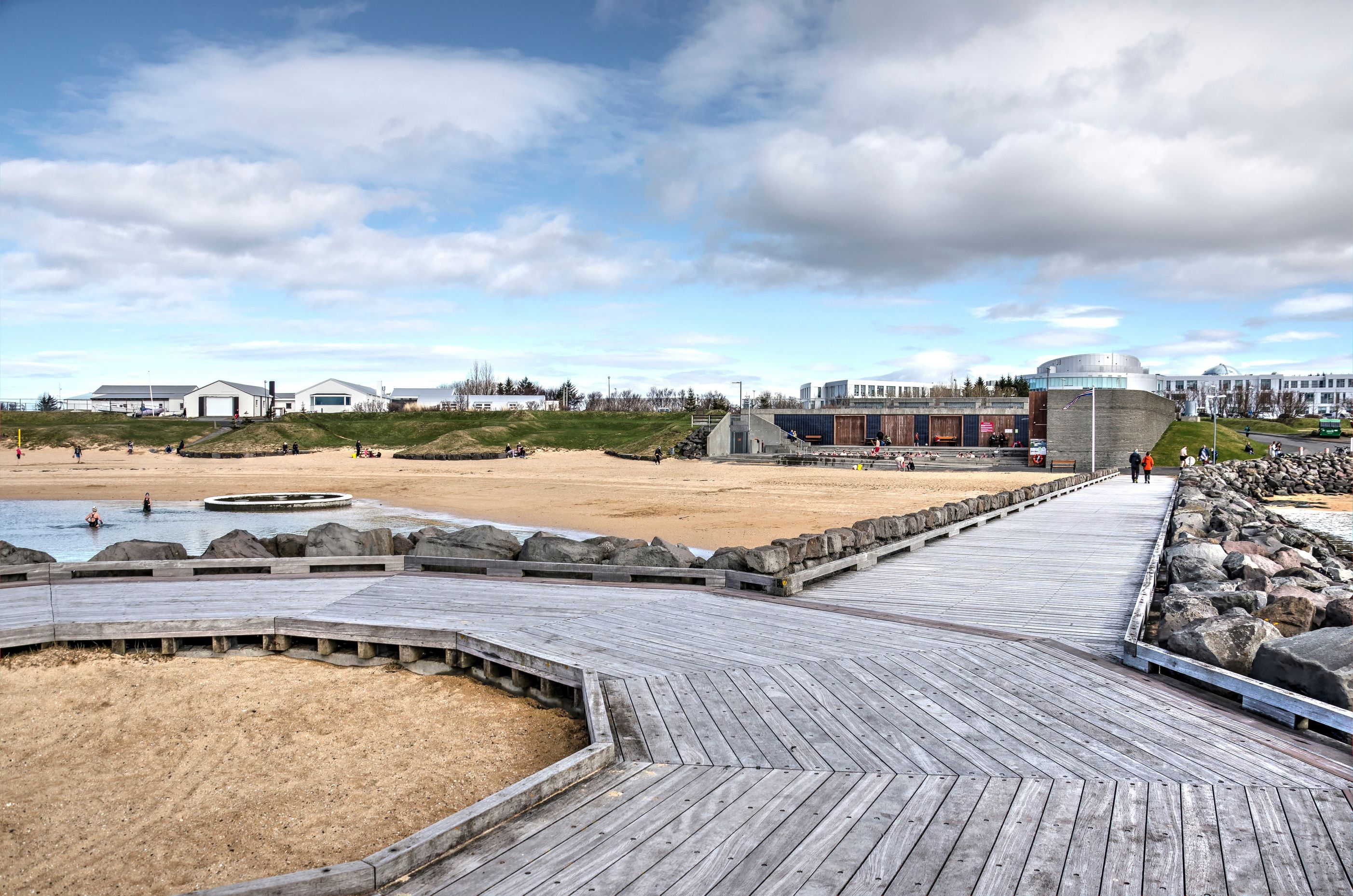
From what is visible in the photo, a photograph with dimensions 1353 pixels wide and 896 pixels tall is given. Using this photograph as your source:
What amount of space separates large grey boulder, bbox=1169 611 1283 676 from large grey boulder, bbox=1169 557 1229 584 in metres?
4.80

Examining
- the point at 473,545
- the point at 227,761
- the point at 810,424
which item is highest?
the point at 810,424

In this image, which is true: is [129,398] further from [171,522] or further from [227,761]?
[227,761]

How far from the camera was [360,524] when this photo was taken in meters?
27.1

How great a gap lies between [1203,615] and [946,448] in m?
52.0

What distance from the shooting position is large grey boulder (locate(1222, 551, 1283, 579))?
36.9 feet

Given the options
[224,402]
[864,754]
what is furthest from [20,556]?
[224,402]

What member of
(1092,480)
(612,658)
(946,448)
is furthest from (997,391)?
(612,658)

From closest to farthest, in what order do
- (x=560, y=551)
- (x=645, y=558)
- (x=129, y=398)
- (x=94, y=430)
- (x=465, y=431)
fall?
(x=645, y=558) → (x=560, y=551) → (x=94, y=430) → (x=465, y=431) → (x=129, y=398)

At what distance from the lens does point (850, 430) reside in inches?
2504

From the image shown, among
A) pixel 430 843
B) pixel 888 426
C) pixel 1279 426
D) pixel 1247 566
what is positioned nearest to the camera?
pixel 430 843

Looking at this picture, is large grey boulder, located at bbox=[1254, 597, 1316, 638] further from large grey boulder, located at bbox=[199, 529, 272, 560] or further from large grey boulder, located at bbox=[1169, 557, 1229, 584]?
large grey boulder, located at bbox=[199, 529, 272, 560]

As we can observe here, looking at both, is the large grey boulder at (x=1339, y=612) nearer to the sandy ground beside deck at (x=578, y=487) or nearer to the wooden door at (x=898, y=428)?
the sandy ground beside deck at (x=578, y=487)

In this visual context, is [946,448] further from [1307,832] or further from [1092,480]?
[1307,832]

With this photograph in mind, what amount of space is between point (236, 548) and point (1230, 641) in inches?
461
